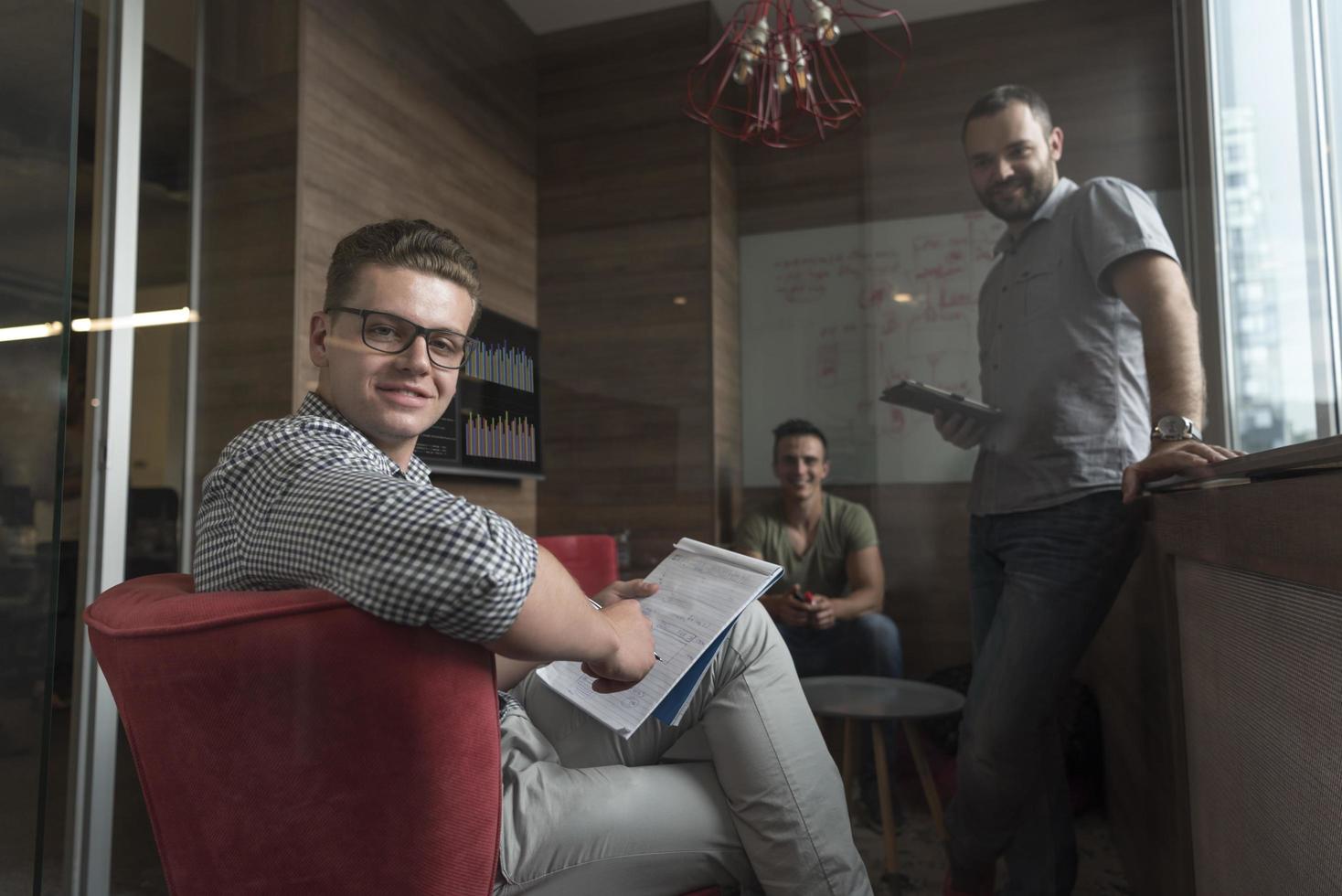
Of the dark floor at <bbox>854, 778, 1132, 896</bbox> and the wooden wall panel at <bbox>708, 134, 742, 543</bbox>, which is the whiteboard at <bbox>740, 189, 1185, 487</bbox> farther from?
the dark floor at <bbox>854, 778, 1132, 896</bbox>

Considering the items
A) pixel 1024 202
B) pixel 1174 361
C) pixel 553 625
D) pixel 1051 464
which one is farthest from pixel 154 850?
pixel 1024 202

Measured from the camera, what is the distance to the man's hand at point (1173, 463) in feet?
3.60

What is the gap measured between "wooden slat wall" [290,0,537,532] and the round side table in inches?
29.4

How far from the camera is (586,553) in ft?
6.67

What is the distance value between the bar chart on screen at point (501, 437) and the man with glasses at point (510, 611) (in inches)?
13.9

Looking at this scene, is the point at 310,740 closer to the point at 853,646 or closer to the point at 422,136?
the point at 853,646

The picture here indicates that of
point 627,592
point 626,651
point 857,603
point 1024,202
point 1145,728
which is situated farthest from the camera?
point 857,603

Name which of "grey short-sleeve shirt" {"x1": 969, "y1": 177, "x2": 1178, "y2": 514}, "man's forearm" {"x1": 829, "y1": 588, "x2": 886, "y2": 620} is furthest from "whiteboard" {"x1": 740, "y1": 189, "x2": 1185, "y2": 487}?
"man's forearm" {"x1": 829, "y1": 588, "x2": 886, "y2": 620}

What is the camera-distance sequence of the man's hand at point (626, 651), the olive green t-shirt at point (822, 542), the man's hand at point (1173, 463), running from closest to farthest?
the man's hand at point (626, 651) < the man's hand at point (1173, 463) < the olive green t-shirt at point (822, 542)

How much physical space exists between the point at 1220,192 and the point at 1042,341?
57 cm

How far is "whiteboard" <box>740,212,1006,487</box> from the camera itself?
6.20ft

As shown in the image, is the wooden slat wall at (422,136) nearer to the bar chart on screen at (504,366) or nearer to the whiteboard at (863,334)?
the bar chart on screen at (504,366)

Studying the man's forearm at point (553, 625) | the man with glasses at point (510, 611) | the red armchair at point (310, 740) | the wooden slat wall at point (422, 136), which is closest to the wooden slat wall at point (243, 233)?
the wooden slat wall at point (422, 136)

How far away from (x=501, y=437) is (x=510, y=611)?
99cm
